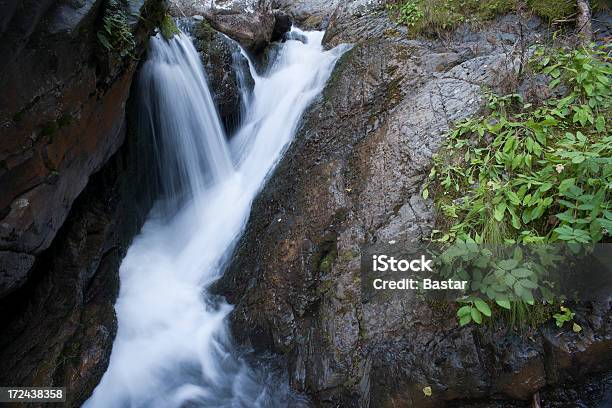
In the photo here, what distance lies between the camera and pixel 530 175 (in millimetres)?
3371

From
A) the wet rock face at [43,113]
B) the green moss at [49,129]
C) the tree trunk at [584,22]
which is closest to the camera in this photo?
the wet rock face at [43,113]

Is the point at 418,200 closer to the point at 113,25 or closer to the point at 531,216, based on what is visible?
the point at 531,216

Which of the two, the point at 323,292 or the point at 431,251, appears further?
the point at 323,292

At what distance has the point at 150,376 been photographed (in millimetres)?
4082

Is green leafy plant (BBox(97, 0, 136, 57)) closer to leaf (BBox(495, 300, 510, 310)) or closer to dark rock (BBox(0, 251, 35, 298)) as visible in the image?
dark rock (BBox(0, 251, 35, 298))

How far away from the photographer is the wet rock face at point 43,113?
8.85ft

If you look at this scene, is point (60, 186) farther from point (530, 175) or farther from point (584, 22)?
point (584, 22)

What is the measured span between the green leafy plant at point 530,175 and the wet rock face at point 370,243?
284mm

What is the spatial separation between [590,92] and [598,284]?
1.82m

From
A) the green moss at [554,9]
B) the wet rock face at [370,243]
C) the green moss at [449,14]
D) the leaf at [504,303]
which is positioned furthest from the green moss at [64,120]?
the green moss at [554,9]

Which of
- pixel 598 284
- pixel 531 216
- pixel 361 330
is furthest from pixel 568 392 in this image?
pixel 361 330

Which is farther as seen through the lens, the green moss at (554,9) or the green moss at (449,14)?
the green moss at (449,14)

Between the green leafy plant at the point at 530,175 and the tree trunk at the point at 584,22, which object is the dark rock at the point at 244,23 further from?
the tree trunk at the point at 584,22

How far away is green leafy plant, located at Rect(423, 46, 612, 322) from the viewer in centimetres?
291
